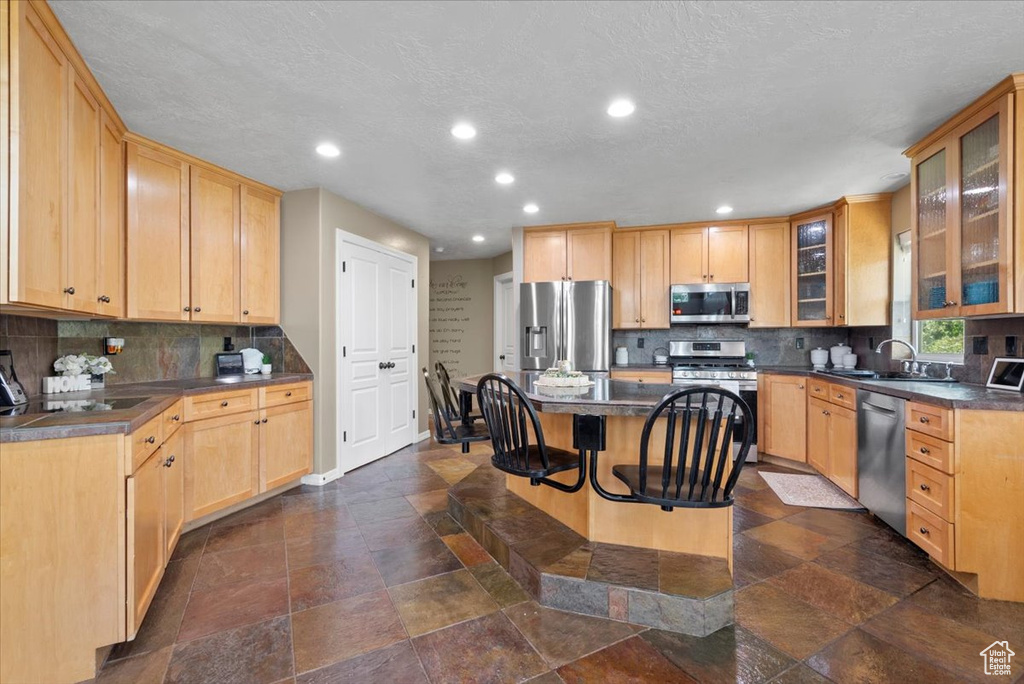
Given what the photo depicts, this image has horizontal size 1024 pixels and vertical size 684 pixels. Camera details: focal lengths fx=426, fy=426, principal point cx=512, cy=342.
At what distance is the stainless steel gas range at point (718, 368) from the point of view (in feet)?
13.3

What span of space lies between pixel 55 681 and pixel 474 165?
323 cm

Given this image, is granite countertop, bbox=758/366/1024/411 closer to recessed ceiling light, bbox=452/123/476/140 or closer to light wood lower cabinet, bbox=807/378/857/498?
light wood lower cabinet, bbox=807/378/857/498

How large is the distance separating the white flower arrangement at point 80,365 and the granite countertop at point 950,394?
4.57 meters

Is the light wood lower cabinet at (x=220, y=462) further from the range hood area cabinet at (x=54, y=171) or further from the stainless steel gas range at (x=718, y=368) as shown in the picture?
the stainless steel gas range at (x=718, y=368)

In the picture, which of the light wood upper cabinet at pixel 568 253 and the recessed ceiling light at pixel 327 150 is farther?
the light wood upper cabinet at pixel 568 253

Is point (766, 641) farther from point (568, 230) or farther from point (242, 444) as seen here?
point (568, 230)

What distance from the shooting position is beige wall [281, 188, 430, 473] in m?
3.53

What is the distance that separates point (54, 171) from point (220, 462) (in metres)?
1.81

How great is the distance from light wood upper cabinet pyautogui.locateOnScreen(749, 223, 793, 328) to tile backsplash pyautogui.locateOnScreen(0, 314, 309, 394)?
446cm

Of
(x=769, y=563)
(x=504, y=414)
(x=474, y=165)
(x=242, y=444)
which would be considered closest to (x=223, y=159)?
(x=474, y=165)

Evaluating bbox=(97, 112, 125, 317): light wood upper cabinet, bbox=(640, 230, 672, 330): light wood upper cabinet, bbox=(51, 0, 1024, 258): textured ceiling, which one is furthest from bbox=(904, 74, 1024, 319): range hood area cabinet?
bbox=(97, 112, 125, 317): light wood upper cabinet

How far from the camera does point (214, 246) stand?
10.1ft

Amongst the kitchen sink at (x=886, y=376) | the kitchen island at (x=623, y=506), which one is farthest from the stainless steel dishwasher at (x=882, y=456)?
the kitchen island at (x=623, y=506)
